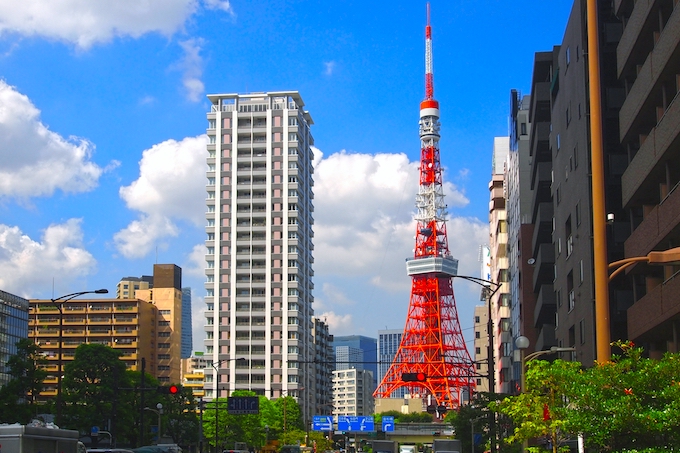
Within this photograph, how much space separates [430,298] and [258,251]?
99.4 feet

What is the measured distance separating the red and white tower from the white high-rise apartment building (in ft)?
55.6

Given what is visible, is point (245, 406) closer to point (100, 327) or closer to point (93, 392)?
point (93, 392)

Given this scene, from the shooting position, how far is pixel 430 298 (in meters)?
154

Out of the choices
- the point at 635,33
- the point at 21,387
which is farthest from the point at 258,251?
the point at 635,33

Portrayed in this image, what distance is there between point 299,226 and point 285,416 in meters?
36.3

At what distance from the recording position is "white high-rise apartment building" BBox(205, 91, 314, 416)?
139125 millimetres

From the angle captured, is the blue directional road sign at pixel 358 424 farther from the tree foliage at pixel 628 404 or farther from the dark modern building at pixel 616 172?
the tree foliage at pixel 628 404

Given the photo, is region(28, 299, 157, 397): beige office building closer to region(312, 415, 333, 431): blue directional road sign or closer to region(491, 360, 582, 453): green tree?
region(312, 415, 333, 431): blue directional road sign

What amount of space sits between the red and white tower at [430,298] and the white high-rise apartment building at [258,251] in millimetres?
16937

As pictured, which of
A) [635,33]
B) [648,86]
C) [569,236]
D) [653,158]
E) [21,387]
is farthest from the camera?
[21,387]

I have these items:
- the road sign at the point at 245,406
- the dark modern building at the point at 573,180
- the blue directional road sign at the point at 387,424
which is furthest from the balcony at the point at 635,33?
the blue directional road sign at the point at 387,424

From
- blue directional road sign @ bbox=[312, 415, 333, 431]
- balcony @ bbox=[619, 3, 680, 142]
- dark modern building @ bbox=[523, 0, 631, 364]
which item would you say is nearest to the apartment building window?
dark modern building @ bbox=[523, 0, 631, 364]

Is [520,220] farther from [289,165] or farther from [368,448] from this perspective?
[289,165]

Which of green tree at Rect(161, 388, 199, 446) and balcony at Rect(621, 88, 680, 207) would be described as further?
green tree at Rect(161, 388, 199, 446)
